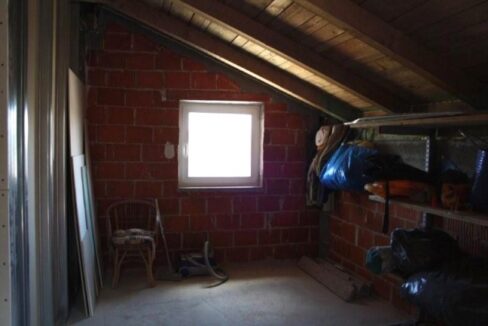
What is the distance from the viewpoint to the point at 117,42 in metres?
3.55

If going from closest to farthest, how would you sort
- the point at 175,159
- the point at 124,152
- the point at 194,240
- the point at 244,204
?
the point at 124,152 → the point at 175,159 → the point at 194,240 → the point at 244,204

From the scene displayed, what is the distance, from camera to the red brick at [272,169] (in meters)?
3.97

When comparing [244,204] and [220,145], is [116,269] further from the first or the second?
[220,145]

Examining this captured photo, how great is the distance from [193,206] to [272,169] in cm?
90

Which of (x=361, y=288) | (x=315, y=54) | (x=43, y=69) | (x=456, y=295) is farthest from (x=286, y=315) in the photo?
(x=43, y=69)

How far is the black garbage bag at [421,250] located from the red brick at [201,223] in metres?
1.99

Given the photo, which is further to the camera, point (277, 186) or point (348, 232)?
point (277, 186)

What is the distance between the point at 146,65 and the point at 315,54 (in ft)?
5.55

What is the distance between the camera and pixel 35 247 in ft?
7.15

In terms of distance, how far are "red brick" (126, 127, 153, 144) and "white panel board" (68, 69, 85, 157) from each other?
48 cm

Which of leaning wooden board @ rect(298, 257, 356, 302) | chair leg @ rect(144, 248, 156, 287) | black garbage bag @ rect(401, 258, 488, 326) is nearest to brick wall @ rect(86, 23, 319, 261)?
leaning wooden board @ rect(298, 257, 356, 302)

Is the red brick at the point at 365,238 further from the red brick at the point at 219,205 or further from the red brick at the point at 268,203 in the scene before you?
the red brick at the point at 219,205

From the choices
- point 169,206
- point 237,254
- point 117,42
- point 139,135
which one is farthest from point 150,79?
point 237,254

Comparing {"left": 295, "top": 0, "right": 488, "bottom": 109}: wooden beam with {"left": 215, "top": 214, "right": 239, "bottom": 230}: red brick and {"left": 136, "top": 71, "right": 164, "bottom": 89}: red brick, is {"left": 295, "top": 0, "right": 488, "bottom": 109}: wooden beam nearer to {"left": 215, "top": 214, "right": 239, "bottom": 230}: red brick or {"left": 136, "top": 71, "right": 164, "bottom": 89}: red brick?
{"left": 136, "top": 71, "right": 164, "bottom": 89}: red brick
